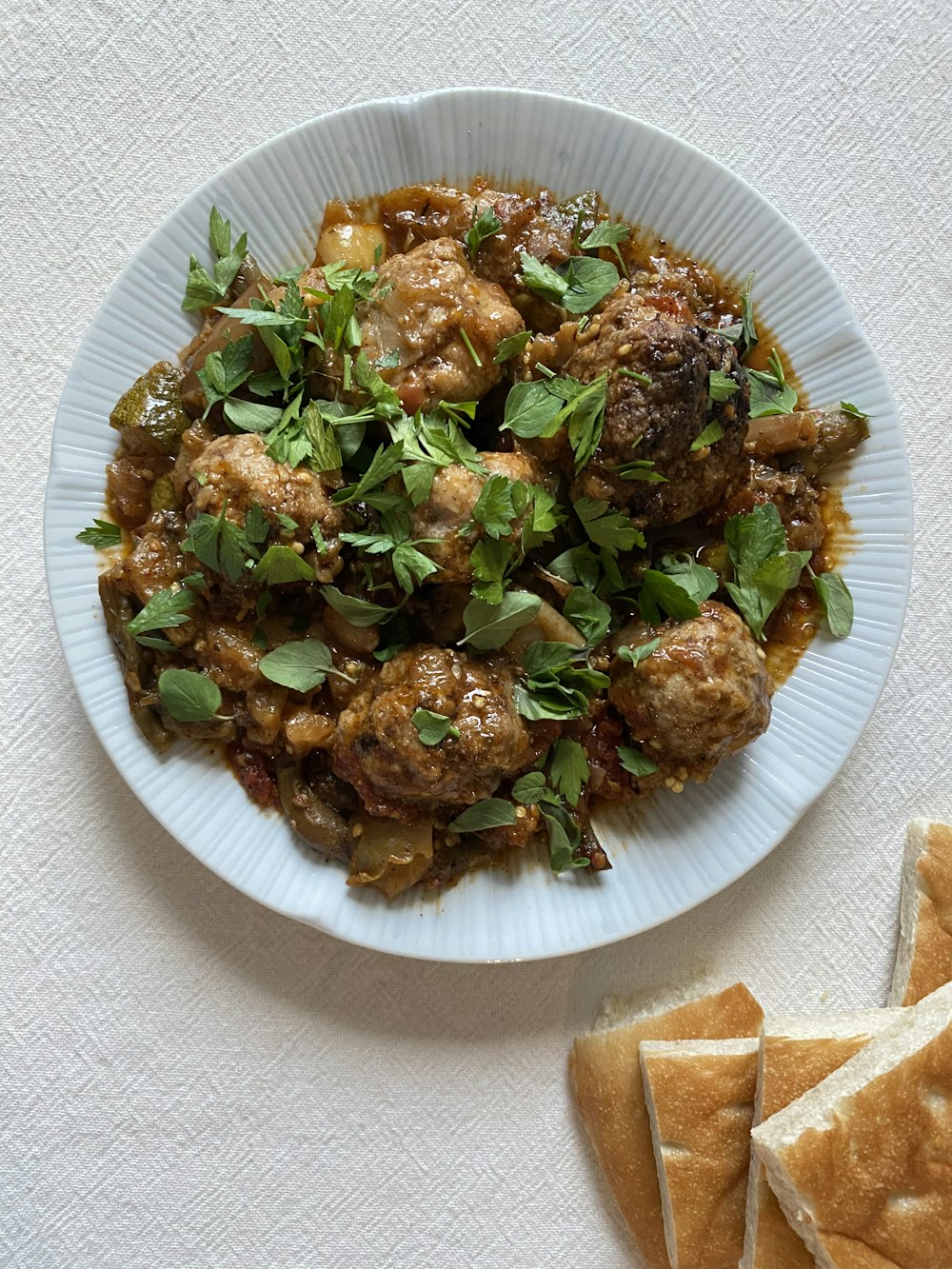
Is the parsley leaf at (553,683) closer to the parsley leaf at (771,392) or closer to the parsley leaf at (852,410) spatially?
the parsley leaf at (771,392)

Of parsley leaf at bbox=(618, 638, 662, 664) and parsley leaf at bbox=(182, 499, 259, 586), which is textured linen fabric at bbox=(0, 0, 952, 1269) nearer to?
parsley leaf at bbox=(182, 499, 259, 586)

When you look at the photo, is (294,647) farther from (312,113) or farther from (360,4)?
(360,4)

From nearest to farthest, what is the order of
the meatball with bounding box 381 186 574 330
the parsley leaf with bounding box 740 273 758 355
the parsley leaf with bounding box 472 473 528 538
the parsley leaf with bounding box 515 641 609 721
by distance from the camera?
the parsley leaf with bounding box 472 473 528 538, the parsley leaf with bounding box 515 641 609 721, the meatball with bounding box 381 186 574 330, the parsley leaf with bounding box 740 273 758 355

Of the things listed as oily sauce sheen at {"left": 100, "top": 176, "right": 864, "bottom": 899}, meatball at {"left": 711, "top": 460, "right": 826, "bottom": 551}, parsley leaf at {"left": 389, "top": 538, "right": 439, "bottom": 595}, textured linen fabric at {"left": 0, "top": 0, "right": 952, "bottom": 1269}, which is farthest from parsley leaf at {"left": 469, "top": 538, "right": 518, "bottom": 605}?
textured linen fabric at {"left": 0, "top": 0, "right": 952, "bottom": 1269}

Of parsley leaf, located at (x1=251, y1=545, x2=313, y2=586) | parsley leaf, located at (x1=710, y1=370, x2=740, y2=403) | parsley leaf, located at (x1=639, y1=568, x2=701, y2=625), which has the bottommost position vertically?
parsley leaf, located at (x1=251, y1=545, x2=313, y2=586)

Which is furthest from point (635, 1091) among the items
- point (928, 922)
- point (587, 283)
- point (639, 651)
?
point (587, 283)

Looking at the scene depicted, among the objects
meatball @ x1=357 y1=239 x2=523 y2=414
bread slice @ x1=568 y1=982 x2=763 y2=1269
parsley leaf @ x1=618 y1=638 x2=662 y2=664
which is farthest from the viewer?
bread slice @ x1=568 y1=982 x2=763 y2=1269
